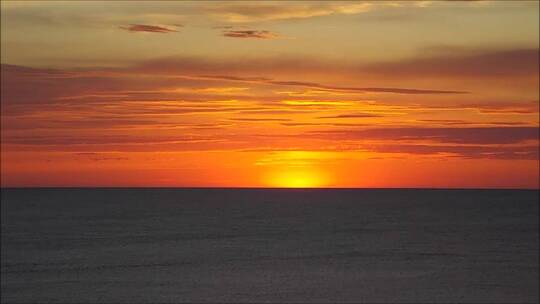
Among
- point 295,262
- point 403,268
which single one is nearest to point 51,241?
point 295,262

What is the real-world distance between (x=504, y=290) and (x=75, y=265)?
102 feet

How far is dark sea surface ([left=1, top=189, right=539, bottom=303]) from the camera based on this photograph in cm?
4669

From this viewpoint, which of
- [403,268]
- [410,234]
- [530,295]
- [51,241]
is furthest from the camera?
→ [410,234]

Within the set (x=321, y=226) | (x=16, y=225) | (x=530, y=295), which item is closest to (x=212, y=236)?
(x=321, y=226)

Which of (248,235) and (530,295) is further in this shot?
(248,235)

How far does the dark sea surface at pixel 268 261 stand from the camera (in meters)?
46.7

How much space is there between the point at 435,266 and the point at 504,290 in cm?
1366

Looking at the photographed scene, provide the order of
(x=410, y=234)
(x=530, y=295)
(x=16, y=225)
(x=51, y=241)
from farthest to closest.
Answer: (x=16, y=225)
(x=410, y=234)
(x=51, y=241)
(x=530, y=295)

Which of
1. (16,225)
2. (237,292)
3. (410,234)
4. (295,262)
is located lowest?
(16,225)

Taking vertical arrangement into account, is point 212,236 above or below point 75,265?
below

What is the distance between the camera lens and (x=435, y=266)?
61062 millimetres

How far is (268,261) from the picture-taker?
6462 centimetres

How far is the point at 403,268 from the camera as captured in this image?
5984cm

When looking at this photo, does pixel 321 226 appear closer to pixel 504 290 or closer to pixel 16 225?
pixel 16 225
